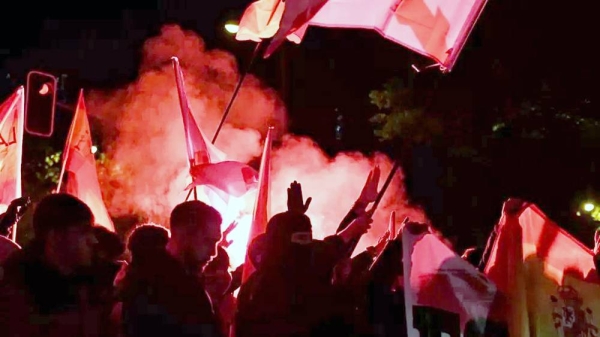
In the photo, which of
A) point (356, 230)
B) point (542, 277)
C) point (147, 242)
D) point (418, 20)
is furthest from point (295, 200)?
point (418, 20)

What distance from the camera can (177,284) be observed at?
3916 mm

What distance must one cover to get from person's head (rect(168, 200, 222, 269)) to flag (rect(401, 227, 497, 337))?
3.89ft

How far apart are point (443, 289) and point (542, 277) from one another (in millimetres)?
883

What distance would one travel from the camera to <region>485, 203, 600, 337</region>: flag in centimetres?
551

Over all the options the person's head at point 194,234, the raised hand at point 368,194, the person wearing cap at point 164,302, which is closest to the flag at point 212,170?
the raised hand at point 368,194

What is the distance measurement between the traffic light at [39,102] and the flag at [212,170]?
2902 mm

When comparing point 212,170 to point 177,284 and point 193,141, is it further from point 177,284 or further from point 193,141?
point 177,284

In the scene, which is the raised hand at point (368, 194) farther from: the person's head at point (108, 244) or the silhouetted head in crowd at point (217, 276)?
the person's head at point (108, 244)

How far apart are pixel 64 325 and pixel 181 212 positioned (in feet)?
2.42

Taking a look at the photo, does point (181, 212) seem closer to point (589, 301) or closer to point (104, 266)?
point (104, 266)

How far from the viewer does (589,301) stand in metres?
5.79

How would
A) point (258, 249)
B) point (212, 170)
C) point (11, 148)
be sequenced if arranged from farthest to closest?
point (11, 148), point (212, 170), point (258, 249)

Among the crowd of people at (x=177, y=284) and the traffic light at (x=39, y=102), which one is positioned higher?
the traffic light at (x=39, y=102)

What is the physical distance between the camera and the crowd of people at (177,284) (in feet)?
12.6
